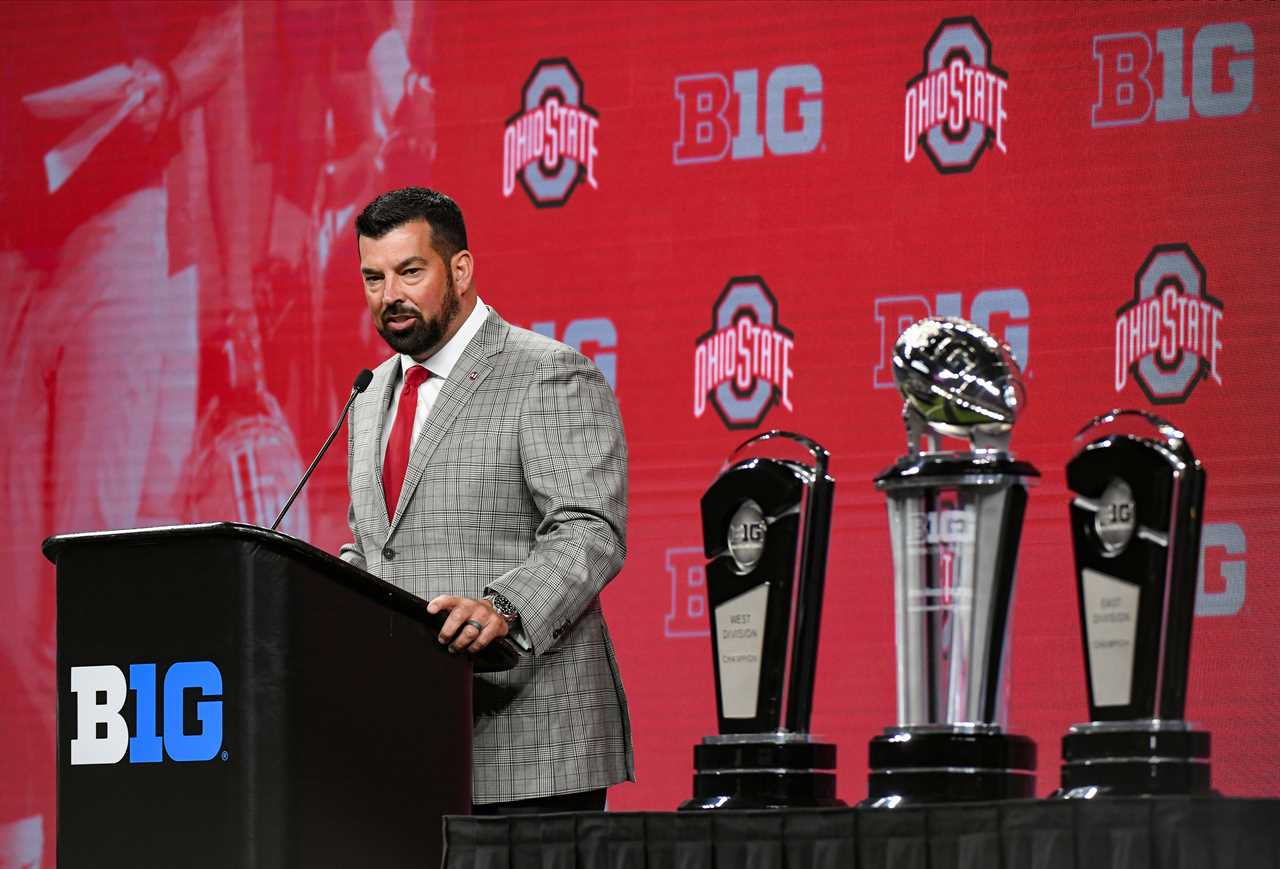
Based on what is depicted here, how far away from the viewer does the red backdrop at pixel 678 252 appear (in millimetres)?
3539

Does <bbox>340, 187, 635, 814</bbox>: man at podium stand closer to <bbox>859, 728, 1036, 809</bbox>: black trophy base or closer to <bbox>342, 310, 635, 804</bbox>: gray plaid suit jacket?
<bbox>342, 310, 635, 804</bbox>: gray plaid suit jacket

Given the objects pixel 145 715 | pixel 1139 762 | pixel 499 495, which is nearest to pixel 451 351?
pixel 499 495

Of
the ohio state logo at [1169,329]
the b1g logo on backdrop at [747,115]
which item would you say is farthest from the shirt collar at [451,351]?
the ohio state logo at [1169,329]

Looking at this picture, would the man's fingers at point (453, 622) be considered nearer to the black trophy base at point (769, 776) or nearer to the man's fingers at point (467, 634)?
the man's fingers at point (467, 634)

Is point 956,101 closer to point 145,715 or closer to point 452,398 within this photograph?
point 452,398

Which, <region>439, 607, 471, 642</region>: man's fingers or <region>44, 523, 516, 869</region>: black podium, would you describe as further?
<region>439, 607, 471, 642</region>: man's fingers

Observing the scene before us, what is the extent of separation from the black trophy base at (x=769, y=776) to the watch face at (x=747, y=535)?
0.23 meters

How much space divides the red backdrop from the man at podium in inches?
47.3

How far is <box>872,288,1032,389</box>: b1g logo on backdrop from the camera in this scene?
364cm

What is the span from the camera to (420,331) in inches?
105

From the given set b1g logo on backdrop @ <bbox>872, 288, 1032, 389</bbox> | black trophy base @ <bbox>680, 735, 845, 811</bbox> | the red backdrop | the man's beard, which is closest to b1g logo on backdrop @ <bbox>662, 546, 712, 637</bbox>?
the red backdrop

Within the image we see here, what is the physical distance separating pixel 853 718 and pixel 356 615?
5.67 ft

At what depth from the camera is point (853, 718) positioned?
3.73 meters

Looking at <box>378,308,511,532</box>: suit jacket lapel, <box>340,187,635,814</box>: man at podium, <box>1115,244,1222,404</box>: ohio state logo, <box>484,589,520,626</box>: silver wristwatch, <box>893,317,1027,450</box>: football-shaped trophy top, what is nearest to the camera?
<box>893,317,1027,450</box>: football-shaped trophy top
